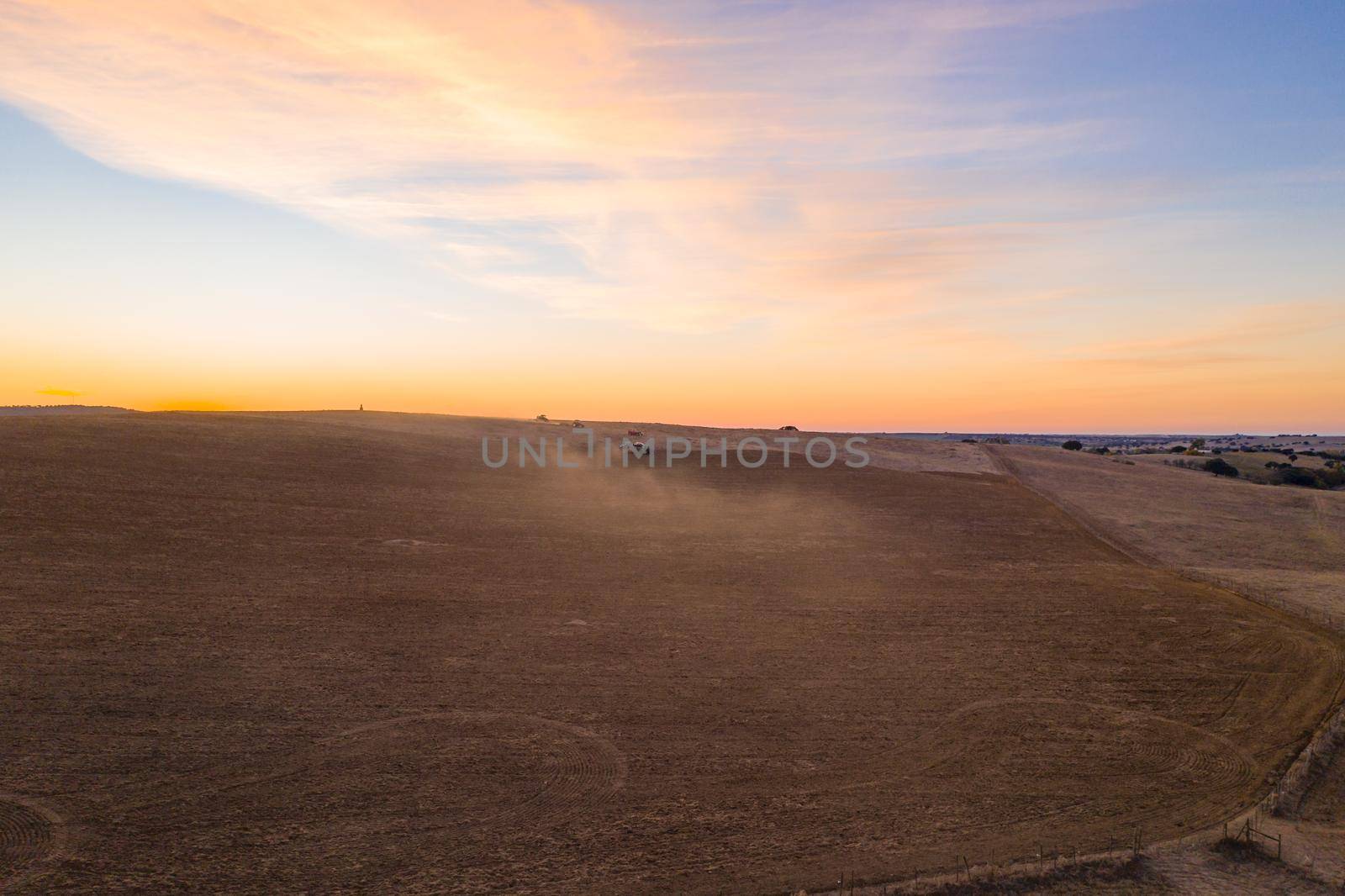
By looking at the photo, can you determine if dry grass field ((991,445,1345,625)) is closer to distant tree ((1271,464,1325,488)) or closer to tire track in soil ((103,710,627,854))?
distant tree ((1271,464,1325,488))

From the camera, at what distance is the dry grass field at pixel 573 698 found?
10.7 m

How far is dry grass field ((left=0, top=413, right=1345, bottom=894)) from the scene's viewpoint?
35.1 feet

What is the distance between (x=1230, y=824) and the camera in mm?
11844

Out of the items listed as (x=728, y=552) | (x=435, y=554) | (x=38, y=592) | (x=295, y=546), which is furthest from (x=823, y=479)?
(x=38, y=592)

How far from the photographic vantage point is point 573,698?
15758mm

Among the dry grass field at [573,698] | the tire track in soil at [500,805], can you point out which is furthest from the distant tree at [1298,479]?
the tire track in soil at [500,805]

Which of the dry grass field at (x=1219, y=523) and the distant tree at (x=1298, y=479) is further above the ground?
the distant tree at (x=1298, y=479)

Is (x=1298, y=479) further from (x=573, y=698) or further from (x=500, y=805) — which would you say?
(x=500, y=805)

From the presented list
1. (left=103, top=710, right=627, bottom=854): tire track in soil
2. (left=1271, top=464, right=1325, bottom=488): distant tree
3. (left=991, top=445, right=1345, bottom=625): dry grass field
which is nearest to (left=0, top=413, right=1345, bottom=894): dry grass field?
(left=103, top=710, right=627, bottom=854): tire track in soil

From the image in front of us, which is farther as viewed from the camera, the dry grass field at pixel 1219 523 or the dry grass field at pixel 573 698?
the dry grass field at pixel 1219 523

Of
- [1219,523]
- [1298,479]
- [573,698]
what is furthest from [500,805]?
[1298,479]

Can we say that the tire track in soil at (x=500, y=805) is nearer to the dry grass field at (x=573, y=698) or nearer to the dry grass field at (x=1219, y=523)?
the dry grass field at (x=573, y=698)

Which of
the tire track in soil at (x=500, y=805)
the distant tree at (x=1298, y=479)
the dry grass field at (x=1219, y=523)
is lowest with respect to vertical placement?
the tire track in soil at (x=500, y=805)

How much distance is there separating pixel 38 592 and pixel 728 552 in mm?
21905
